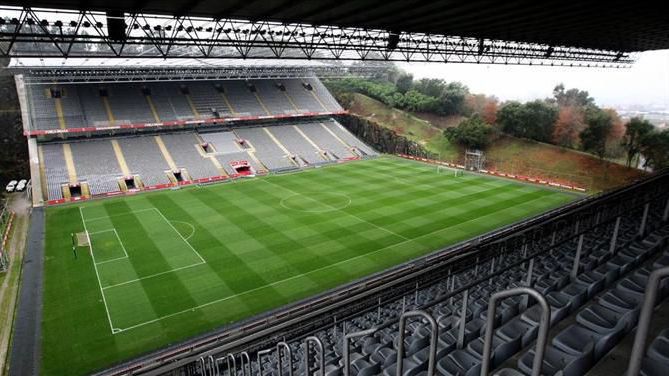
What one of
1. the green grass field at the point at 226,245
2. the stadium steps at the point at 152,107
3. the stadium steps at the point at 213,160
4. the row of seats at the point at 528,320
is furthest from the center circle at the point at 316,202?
the stadium steps at the point at 152,107

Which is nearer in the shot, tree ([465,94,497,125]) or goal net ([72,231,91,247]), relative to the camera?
goal net ([72,231,91,247])

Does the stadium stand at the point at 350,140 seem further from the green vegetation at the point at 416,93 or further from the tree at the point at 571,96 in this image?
the tree at the point at 571,96

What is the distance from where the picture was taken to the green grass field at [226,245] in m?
14.7

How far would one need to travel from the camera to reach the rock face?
46094 mm

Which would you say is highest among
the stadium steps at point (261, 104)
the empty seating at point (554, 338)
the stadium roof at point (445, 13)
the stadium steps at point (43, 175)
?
the stadium roof at point (445, 13)

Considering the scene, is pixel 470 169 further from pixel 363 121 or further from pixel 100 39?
pixel 100 39

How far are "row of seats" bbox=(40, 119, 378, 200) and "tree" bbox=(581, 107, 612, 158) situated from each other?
20154 mm

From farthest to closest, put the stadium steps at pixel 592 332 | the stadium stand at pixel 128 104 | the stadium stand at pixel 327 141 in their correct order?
the stadium stand at pixel 327 141 < the stadium stand at pixel 128 104 < the stadium steps at pixel 592 332

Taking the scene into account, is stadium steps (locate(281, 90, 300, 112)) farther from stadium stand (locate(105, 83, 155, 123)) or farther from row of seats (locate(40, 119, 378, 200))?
stadium stand (locate(105, 83, 155, 123))

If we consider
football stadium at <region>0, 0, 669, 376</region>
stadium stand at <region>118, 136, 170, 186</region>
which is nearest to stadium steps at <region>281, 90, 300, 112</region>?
football stadium at <region>0, 0, 669, 376</region>

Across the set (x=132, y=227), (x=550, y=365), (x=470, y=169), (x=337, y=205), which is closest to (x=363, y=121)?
(x=470, y=169)

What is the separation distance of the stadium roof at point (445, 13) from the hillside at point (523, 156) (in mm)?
17002

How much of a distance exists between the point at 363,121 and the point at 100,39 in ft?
127

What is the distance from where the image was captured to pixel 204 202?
93.9ft
